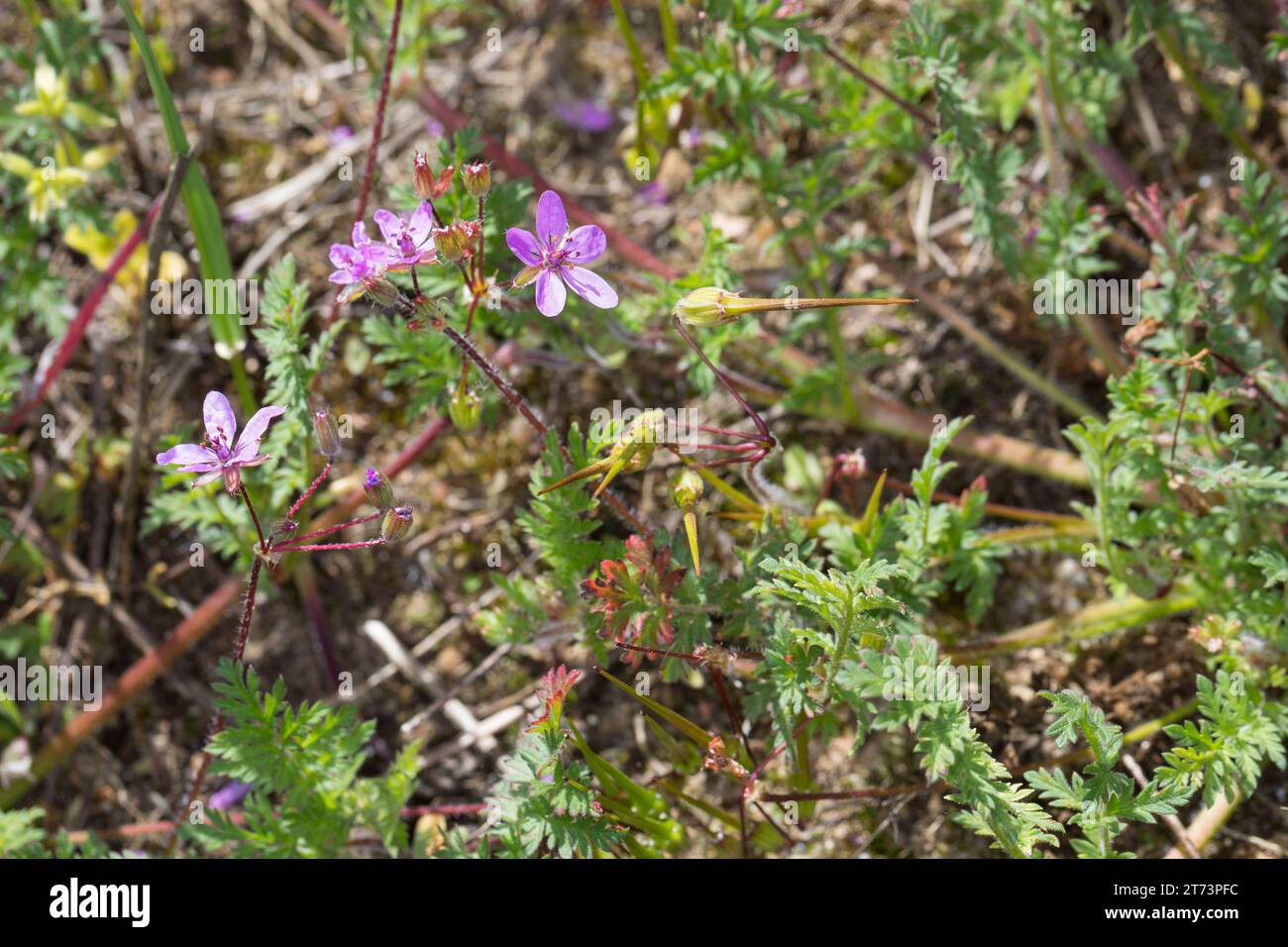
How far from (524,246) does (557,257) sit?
3.4 inches

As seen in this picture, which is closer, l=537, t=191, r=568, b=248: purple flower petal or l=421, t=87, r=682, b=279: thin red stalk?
l=537, t=191, r=568, b=248: purple flower petal

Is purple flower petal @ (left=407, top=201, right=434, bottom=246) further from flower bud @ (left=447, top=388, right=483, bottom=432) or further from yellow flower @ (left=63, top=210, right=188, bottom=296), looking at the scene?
yellow flower @ (left=63, top=210, right=188, bottom=296)

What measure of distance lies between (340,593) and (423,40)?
5.68 feet

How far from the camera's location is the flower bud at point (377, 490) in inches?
97.5

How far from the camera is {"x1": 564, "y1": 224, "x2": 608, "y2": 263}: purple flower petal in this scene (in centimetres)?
254

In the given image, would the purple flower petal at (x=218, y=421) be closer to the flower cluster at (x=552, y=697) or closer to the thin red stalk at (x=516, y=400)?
the thin red stalk at (x=516, y=400)

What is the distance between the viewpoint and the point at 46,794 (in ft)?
11.5

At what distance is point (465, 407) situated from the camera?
271cm

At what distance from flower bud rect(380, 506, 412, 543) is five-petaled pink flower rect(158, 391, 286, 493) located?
0.94ft

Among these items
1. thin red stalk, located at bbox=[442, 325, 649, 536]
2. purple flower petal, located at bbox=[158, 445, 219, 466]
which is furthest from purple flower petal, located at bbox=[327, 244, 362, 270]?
purple flower petal, located at bbox=[158, 445, 219, 466]
